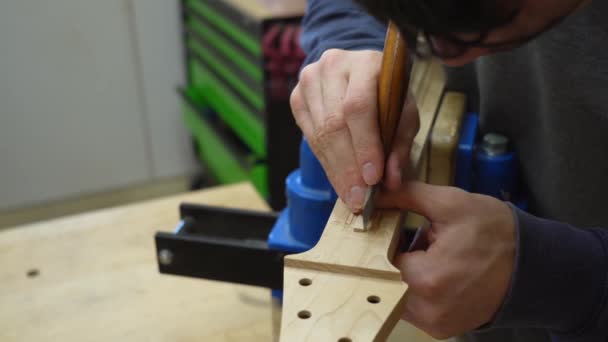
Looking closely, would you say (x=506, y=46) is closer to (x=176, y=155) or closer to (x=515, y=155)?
(x=515, y=155)

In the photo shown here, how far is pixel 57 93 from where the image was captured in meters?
1.90

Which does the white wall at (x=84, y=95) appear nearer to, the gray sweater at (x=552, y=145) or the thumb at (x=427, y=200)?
the gray sweater at (x=552, y=145)

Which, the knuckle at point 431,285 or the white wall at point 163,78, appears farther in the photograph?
the white wall at point 163,78

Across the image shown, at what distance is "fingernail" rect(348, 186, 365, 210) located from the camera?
0.51 m

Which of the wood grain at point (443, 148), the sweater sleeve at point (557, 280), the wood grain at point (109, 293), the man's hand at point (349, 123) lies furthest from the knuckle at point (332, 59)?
the wood grain at point (109, 293)

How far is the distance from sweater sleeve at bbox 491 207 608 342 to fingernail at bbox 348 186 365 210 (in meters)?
0.13

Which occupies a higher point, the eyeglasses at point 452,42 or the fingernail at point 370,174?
the eyeglasses at point 452,42

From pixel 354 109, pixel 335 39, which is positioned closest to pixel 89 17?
pixel 335 39

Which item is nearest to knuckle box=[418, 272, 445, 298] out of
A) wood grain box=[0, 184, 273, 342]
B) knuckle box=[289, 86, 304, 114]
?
knuckle box=[289, 86, 304, 114]

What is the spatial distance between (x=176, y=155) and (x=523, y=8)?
191 cm

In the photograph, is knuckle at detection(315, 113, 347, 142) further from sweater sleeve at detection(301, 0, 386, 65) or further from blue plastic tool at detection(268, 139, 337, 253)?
sweater sleeve at detection(301, 0, 386, 65)

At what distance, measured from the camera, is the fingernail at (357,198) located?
0.51 meters

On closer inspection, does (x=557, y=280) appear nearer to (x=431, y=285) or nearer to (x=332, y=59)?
(x=431, y=285)

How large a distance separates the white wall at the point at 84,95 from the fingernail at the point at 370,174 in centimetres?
160
